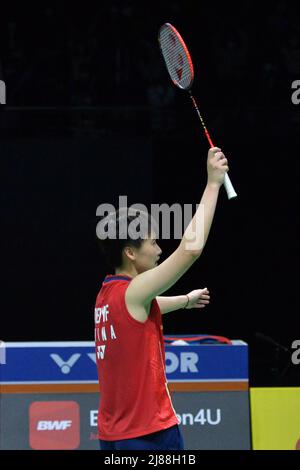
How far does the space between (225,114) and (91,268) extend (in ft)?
4.93

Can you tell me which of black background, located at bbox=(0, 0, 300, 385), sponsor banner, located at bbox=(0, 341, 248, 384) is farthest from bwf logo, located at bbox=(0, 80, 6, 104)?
sponsor banner, located at bbox=(0, 341, 248, 384)

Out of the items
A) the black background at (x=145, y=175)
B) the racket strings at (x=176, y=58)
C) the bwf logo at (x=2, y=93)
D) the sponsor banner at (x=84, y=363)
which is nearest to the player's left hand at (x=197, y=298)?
the racket strings at (x=176, y=58)

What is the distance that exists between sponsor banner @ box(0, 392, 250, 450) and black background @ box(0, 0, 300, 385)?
125 centimetres

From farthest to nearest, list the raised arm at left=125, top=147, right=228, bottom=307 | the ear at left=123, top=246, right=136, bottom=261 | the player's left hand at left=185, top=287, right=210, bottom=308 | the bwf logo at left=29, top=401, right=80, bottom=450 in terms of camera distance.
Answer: the bwf logo at left=29, top=401, right=80, bottom=450
the player's left hand at left=185, top=287, right=210, bottom=308
the ear at left=123, top=246, right=136, bottom=261
the raised arm at left=125, top=147, right=228, bottom=307

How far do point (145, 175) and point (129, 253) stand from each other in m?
3.88

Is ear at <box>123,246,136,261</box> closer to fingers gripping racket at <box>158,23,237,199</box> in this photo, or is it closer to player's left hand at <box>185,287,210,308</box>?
player's left hand at <box>185,287,210,308</box>

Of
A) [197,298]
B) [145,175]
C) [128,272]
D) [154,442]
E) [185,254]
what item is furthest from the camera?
[145,175]

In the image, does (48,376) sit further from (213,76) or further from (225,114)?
(213,76)

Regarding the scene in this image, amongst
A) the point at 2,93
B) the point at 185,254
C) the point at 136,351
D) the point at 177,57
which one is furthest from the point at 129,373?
the point at 2,93

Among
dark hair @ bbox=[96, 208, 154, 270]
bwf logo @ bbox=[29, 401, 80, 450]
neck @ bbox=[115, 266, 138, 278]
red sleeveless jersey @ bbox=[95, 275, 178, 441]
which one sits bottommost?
bwf logo @ bbox=[29, 401, 80, 450]

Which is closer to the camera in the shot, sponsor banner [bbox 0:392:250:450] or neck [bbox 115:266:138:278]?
neck [bbox 115:266:138:278]

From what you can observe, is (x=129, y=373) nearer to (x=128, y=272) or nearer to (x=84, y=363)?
(x=128, y=272)

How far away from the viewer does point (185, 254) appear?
2.83 meters

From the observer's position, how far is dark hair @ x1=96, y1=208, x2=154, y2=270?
3021 millimetres
